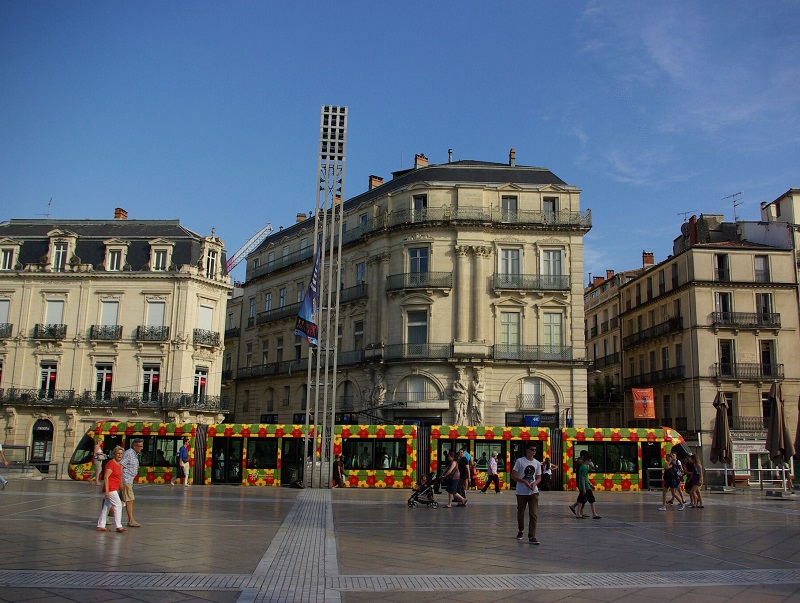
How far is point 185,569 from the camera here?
10.0 m

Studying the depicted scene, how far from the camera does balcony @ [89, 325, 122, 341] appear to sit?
147 feet

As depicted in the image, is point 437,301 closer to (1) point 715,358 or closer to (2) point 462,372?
(2) point 462,372

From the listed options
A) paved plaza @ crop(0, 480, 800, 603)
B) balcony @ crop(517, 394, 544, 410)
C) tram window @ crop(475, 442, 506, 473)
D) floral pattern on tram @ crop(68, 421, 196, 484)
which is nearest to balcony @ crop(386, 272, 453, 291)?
balcony @ crop(517, 394, 544, 410)

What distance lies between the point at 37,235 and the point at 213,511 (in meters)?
36.0

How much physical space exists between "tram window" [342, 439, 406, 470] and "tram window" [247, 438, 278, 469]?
2943mm

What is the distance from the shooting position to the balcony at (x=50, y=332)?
4466 cm

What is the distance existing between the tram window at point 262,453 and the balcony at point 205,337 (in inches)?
621

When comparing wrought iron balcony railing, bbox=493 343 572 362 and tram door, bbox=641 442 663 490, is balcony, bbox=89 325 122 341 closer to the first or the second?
wrought iron balcony railing, bbox=493 343 572 362

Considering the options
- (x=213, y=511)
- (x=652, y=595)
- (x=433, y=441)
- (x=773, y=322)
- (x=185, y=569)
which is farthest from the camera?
(x=773, y=322)

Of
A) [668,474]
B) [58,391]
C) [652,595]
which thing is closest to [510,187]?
[668,474]

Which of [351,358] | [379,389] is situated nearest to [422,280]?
[379,389]

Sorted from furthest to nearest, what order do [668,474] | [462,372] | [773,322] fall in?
[773,322] → [462,372] → [668,474]

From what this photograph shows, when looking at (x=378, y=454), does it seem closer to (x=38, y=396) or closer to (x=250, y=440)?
(x=250, y=440)

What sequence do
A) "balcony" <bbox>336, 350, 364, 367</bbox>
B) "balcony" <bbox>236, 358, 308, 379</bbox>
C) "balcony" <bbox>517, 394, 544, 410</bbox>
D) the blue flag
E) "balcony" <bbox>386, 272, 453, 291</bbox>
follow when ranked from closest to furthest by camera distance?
the blue flag < "balcony" <bbox>517, 394, 544, 410</bbox> < "balcony" <bbox>386, 272, 453, 291</bbox> < "balcony" <bbox>336, 350, 364, 367</bbox> < "balcony" <bbox>236, 358, 308, 379</bbox>
